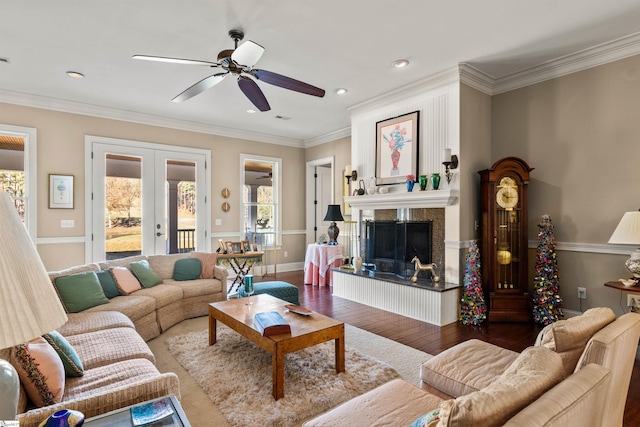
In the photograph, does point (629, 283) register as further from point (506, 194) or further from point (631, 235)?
point (506, 194)

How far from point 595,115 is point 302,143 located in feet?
17.6

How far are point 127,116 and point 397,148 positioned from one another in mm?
4434

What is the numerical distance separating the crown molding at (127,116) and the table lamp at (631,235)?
19.4 feet

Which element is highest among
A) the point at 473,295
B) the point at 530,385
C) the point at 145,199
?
the point at 145,199

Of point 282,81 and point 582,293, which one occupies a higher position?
point 282,81

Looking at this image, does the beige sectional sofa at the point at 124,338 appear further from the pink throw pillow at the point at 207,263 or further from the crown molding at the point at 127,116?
the crown molding at the point at 127,116

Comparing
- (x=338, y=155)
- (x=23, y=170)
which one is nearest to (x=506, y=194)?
(x=338, y=155)

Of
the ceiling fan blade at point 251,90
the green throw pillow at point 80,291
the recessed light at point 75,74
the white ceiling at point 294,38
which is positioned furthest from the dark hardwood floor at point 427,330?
the recessed light at point 75,74

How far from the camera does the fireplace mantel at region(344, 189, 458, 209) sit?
4145 millimetres

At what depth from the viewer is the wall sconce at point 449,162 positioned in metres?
4.09

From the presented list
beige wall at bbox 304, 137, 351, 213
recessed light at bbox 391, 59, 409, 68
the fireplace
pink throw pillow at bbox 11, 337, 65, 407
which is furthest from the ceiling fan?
beige wall at bbox 304, 137, 351, 213

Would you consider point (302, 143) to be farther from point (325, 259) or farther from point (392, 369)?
point (392, 369)

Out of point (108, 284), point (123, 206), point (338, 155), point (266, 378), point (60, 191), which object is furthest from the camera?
point (338, 155)

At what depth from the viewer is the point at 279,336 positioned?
2393 mm
